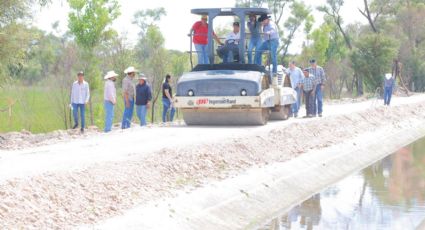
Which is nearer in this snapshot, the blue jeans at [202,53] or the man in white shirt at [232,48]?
the man in white shirt at [232,48]

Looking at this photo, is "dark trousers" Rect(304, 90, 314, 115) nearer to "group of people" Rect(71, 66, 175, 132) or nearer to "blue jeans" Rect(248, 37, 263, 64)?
"blue jeans" Rect(248, 37, 263, 64)

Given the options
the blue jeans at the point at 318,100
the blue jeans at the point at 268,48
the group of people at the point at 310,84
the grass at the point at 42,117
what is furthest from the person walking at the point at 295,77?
the grass at the point at 42,117

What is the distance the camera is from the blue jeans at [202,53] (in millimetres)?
24547

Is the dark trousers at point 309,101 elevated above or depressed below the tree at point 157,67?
below

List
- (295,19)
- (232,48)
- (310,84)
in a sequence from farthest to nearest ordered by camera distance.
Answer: (295,19), (310,84), (232,48)

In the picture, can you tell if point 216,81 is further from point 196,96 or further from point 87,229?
point 87,229

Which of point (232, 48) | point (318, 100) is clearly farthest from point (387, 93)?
point (232, 48)

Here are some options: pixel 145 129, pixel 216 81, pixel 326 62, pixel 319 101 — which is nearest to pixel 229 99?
pixel 216 81

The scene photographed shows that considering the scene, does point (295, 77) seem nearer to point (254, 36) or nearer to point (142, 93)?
point (254, 36)

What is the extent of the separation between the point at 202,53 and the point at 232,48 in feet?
2.79

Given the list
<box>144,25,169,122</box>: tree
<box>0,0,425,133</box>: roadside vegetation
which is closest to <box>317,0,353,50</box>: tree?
<box>0,0,425,133</box>: roadside vegetation

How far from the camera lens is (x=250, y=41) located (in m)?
24.5

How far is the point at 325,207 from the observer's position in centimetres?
1581

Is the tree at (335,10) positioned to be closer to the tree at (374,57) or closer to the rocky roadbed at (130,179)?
the tree at (374,57)
